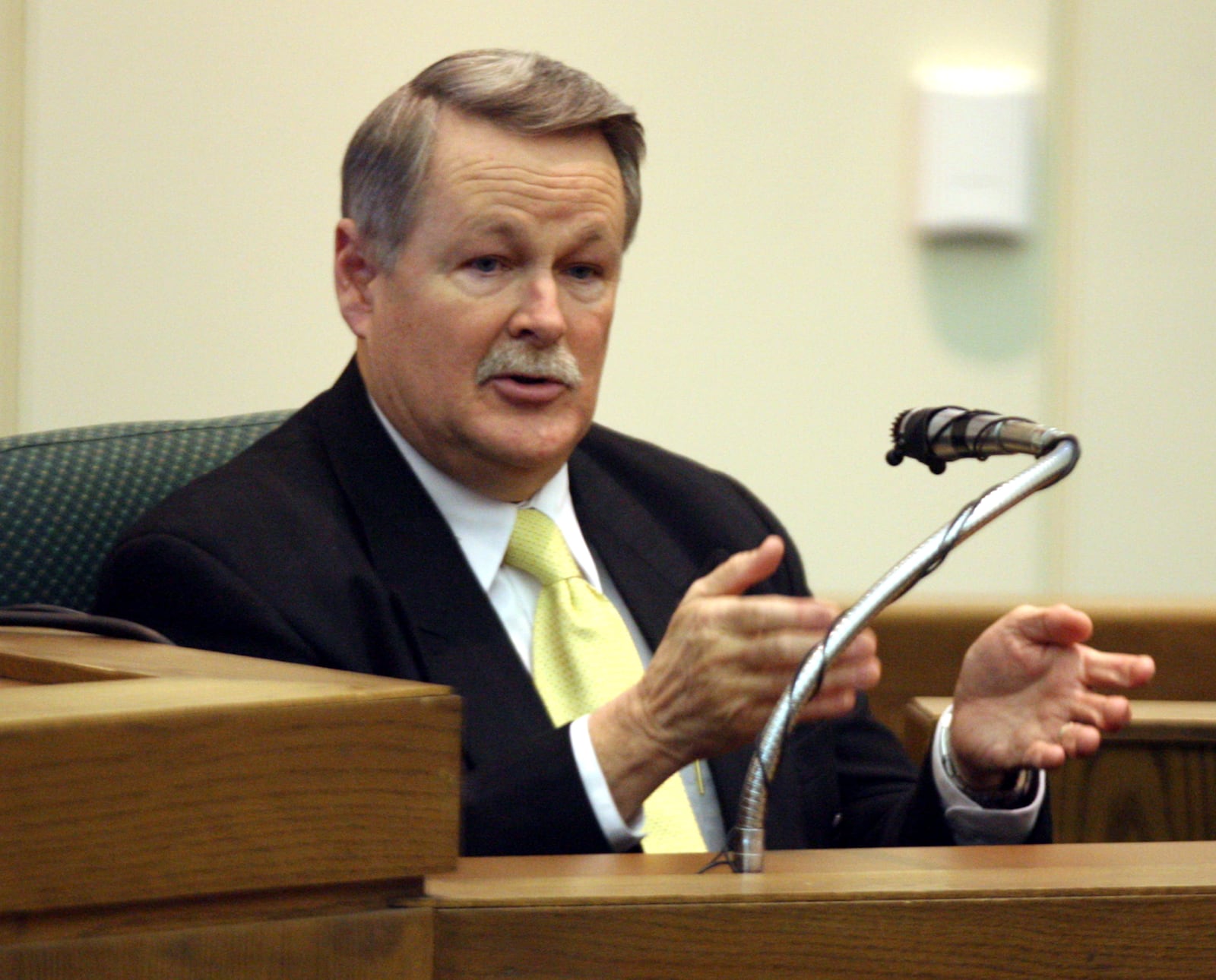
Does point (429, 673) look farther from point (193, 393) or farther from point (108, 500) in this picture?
point (193, 393)

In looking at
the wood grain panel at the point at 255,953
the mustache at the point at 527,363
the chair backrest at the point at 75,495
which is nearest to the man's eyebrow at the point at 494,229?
the mustache at the point at 527,363

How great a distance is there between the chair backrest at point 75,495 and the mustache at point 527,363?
322 mm

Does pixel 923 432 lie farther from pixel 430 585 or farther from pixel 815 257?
pixel 815 257

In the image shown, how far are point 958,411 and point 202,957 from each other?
0.57m

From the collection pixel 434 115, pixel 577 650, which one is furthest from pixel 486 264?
pixel 577 650

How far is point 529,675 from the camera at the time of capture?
1471 mm

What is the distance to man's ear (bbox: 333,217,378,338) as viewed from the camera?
5.47ft

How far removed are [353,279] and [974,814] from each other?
79 cm

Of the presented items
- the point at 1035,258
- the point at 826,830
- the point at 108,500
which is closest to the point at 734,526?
the point at 826,830

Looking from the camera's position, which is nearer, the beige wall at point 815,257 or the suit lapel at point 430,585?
the suit lapel at point 430,585

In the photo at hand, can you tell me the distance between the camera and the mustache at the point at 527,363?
1.60 meters

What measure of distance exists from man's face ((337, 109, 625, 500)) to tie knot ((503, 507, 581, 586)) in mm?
40

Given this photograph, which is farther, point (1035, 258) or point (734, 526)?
point (1035, 258)

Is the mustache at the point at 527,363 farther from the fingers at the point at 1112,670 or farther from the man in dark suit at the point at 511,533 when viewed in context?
the fingers at the point at 1112,670
